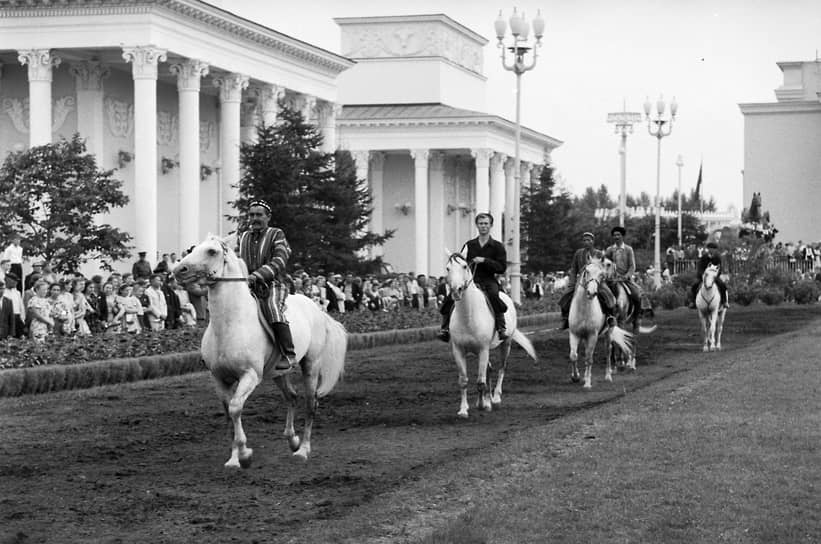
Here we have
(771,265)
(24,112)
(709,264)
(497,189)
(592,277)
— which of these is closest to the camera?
(592,277)

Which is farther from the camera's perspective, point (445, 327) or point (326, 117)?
point (326, 117)

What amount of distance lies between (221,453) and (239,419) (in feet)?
5.28

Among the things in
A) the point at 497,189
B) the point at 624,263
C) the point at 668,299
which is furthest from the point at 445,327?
the point at 497,189

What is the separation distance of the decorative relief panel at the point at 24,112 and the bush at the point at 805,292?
2808 centimetres

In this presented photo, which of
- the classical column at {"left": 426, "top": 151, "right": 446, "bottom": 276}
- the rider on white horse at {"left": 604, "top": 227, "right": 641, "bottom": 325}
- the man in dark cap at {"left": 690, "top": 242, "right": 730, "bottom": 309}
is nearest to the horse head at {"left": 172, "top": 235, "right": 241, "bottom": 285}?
the rider on white horse at {"left": 604, "top": 227, "right": 641, "bottom": 325}

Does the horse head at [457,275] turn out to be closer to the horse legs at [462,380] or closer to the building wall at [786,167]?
the horse legs at [462,380]

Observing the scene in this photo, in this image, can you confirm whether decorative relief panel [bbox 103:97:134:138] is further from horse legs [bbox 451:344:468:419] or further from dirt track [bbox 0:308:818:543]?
horse legs [bbox 451:344:468:419]

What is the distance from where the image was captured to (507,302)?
20031 millimetres

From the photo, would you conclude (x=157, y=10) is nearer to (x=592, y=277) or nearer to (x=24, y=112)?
(x=24, y=112)

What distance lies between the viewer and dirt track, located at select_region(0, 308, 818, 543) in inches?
447

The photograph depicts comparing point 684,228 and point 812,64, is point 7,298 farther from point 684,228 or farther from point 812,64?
point 684,228

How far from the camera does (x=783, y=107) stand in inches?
3703

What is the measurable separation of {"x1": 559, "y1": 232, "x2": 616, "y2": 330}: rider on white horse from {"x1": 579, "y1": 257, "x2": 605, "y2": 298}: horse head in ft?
1.16

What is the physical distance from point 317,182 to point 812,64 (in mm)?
63528
